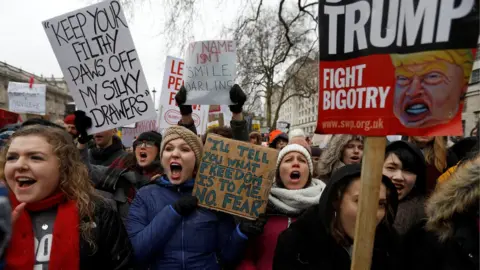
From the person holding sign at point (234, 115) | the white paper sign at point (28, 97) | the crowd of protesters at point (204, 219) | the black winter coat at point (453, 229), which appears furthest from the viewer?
the white paper sign at point (28, 97)

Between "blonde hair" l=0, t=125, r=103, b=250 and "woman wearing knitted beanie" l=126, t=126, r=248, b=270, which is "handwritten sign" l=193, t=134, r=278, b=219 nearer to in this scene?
"woman wearing knitted beanie" l=126, t=126, r=248, b=270

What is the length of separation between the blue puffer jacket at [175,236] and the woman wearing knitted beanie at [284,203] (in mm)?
182

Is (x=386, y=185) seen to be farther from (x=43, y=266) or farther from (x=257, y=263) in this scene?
(x=43, y=266)

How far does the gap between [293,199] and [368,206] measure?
89cm

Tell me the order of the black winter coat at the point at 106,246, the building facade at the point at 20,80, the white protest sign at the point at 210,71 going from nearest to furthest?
1. the black winter coat at the point at 106,246
2. the white protest sign at the point at 210,71
3. the building facade at the point at 20,80

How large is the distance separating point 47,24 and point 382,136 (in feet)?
9.75

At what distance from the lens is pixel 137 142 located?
141 inches

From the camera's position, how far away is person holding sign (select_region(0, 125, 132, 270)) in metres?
1.67

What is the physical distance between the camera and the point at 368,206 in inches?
60.7

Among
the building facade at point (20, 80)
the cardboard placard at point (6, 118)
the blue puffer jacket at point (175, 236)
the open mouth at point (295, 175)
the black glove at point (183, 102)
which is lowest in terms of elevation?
the blue puffer jacket at point (175, 236)

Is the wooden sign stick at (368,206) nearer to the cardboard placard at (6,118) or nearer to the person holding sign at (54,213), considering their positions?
the person holding sign at (54,213)

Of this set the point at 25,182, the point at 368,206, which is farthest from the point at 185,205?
the point at 368,206

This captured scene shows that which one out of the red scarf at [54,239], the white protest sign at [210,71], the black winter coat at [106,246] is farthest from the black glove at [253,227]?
the white protest sign at [210,71]

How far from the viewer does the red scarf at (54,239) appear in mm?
1612
